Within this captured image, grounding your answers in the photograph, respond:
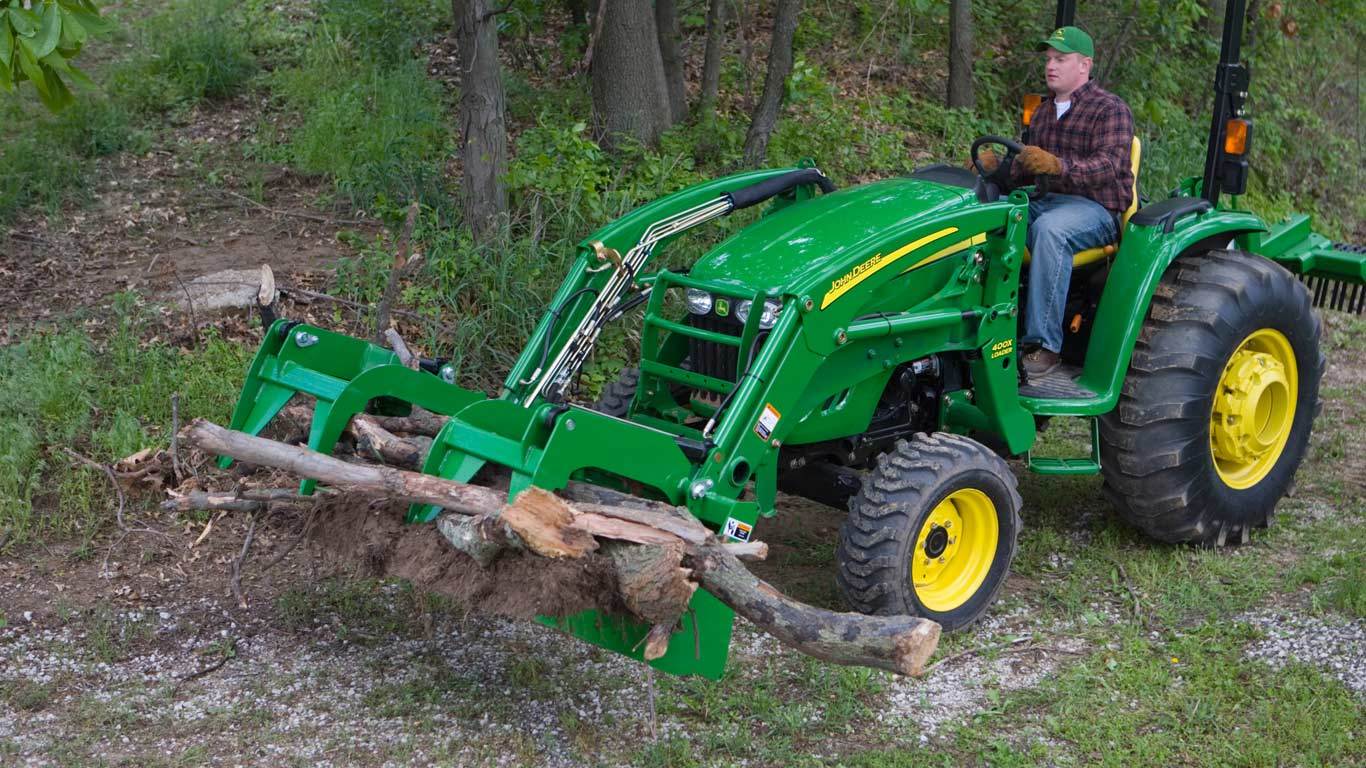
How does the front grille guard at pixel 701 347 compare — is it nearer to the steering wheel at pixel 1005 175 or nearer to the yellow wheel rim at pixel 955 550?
the yellow wheel rim at pixel 955 550

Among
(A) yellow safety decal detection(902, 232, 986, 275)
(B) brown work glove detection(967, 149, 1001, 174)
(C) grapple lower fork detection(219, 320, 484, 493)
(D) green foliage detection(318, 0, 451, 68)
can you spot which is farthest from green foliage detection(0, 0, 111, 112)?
(D) green foliage detection(318, 0, 451, 68)

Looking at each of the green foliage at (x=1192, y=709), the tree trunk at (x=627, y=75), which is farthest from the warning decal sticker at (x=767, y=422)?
the tree trunk at (x=627, y=75)

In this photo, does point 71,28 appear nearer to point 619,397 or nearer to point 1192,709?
point 619,397

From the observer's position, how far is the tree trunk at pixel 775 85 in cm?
887

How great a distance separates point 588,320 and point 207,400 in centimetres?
228

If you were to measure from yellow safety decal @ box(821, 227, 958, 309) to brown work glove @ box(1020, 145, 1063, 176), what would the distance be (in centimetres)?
59

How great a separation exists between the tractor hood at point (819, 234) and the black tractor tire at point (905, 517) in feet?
2.39

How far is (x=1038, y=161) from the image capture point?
551 cm

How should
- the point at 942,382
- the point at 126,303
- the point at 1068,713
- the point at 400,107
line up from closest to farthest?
the point at 1068,713
the point at 942,382
the point at 126,303
the point at 400,107

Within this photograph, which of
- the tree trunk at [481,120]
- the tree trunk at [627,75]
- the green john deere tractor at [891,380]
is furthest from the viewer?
the tree trunk at [627,75]

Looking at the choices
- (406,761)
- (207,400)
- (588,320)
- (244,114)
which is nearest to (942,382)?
(588,320)

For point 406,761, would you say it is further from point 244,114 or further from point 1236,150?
point 244,114

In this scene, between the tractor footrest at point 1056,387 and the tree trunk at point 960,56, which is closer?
the tractor footrest at point 1056,387

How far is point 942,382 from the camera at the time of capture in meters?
5.52
